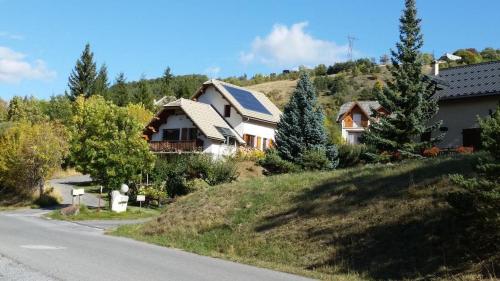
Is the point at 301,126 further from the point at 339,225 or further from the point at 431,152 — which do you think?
the point at 339,225

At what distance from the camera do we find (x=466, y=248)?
1173 cm

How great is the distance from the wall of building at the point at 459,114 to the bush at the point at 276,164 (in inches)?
366

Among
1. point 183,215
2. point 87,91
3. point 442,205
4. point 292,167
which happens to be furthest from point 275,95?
point 442,205

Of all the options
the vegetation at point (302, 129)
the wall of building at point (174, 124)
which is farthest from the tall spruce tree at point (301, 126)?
the wall of building at point (174, 124)

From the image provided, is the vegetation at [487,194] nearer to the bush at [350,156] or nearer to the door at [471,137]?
the door at [471,137]

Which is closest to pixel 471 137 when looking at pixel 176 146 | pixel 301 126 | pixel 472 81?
pixel 472 81

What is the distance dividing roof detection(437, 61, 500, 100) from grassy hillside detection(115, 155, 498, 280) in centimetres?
1118

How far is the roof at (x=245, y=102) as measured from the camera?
5484 centimetres

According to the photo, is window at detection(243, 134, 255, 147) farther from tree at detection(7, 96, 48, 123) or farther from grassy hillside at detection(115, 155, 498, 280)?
grassy hillside at detection(115, 155, 498, 280)

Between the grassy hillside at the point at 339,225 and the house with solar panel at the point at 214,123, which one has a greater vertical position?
the house with solar panel at the point at 214,123

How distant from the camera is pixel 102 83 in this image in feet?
249

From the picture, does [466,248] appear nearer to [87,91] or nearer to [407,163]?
[407,163]

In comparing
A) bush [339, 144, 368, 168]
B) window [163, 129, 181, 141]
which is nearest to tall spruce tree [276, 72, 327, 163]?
bush [339, 144, 368, 168]

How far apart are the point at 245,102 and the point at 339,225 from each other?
42448 mm
